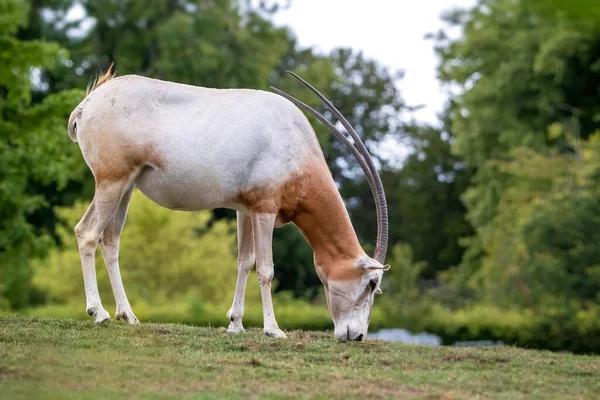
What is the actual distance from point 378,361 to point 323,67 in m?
34.0

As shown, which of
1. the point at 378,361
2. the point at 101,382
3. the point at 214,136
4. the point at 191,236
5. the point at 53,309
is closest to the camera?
the point at 101,382

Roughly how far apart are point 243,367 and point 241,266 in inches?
103

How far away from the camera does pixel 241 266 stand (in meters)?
8.99

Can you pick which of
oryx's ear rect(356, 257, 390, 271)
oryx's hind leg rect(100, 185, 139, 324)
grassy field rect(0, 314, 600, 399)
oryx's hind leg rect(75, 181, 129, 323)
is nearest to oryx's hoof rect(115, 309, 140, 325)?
oryx's hind leg rect(100, 185, 139, 324)

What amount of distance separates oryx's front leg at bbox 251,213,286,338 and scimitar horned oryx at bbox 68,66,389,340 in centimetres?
1

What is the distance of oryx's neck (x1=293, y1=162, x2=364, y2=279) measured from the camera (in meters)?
8.52

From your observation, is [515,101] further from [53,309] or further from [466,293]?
[53,309]

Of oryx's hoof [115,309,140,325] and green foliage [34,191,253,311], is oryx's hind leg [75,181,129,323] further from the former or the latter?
green foliage [34,191,253,311]

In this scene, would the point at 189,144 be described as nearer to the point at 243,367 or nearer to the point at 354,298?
the point at 354,298

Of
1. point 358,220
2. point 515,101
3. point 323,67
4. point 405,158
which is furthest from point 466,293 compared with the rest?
point 405,158

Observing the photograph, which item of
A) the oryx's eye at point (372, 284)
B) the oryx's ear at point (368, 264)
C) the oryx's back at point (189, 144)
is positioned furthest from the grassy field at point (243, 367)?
the oryx's back at point (189, 144)

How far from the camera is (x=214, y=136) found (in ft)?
27.0

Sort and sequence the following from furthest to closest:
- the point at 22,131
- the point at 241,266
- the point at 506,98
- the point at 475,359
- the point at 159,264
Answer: the point at 506,98
the point at 159,264
the point at 22,131
the point at 241,266
the point at 475,359

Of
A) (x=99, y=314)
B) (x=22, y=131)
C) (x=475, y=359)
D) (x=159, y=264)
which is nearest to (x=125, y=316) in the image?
(x=99, y=314)
